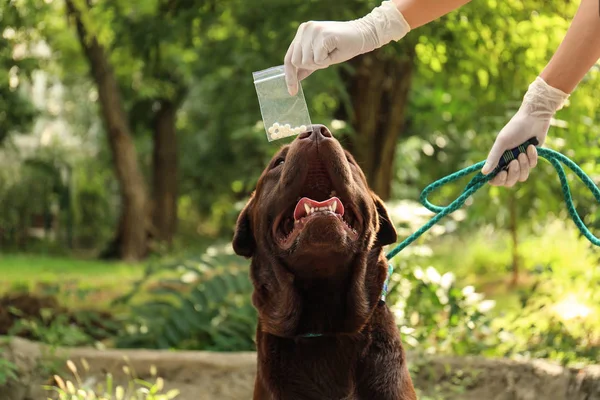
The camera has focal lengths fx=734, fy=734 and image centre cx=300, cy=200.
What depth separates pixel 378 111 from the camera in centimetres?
831

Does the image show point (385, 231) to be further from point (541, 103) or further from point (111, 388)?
point (111, 388)

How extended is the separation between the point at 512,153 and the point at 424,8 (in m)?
0.67

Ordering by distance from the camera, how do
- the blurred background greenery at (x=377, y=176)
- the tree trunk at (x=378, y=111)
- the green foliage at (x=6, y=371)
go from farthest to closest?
1. the tree trunk at (x=378, y=111)
2. the blurred background greenery at (x=377, y=176)
3. the green foliage at (x=6, y=371)

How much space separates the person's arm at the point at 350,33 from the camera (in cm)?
279

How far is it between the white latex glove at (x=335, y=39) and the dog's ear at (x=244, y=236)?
0.62 meters

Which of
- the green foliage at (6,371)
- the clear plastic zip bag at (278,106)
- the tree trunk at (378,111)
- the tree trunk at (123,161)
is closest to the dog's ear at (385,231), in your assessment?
the clear plastic zip bag at (278,106)

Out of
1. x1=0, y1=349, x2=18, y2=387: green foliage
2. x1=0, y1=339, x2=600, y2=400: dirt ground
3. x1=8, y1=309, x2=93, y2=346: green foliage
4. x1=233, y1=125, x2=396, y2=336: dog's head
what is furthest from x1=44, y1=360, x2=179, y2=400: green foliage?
x1=233, y1=125, x2=396, y2=336: dog's head

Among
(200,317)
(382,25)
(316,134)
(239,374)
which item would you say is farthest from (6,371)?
(382,25)

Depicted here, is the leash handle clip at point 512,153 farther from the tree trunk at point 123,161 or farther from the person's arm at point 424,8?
the tree trunk at point 123,161

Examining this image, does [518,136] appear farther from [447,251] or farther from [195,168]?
[195,168]

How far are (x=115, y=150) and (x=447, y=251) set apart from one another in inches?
254

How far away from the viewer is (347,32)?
2.87 metres

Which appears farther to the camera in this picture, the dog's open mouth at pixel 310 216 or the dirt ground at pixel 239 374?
the dirt ground at pixel 239 374

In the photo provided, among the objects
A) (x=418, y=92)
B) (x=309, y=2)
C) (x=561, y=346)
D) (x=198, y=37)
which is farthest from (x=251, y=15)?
(x=418, y=92)
